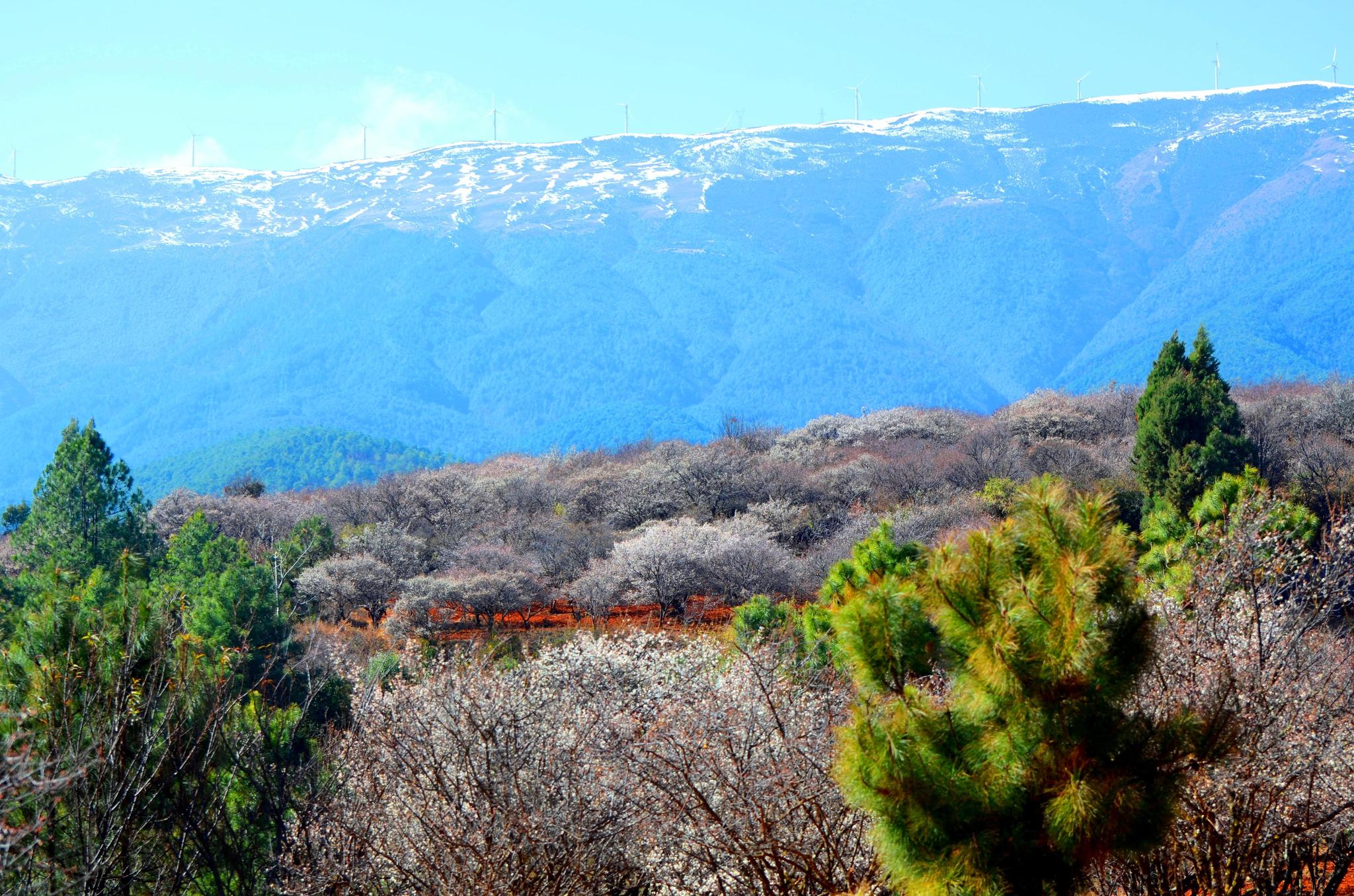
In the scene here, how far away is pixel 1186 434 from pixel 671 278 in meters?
77.9

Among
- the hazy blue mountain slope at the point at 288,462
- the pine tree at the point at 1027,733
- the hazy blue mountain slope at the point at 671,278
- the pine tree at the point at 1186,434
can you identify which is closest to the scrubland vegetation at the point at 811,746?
the pine tree at the point at 1027,733

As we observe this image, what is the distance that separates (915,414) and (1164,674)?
132ft

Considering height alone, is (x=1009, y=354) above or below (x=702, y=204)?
below

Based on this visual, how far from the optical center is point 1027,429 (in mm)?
40406

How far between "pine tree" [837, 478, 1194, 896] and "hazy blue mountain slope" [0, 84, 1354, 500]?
65.4 metres

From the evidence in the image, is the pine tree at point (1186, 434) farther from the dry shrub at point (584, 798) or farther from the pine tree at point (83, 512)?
the pine tree at point (83, 512)

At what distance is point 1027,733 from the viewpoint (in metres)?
5.09

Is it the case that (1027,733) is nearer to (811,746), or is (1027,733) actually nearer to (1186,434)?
(811,746)

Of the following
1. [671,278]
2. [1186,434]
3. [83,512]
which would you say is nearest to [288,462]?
[83,512]

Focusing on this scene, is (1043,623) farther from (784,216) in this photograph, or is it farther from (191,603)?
(784,216)

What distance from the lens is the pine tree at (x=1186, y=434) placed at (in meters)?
25.5

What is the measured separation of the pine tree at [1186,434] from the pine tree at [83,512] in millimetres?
22688

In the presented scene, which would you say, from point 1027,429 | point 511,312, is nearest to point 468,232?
point 511,312

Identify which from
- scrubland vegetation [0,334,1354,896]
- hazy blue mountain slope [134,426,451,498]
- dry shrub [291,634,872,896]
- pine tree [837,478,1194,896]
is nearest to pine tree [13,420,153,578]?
scrubland vegetation [0,334,1354,896]
